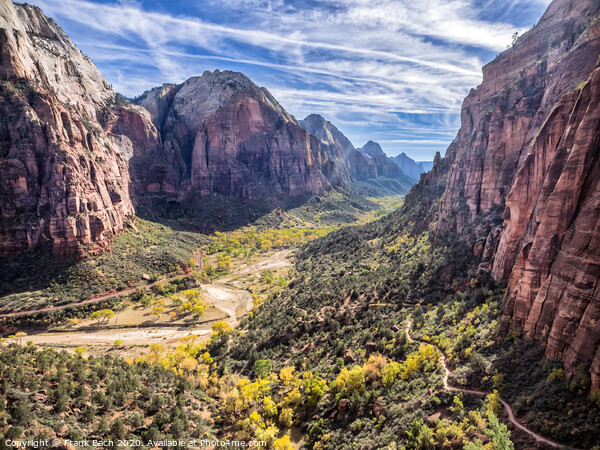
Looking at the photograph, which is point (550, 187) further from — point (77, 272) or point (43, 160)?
point (43, 160)

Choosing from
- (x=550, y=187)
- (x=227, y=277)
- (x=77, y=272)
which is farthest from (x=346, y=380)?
(x=77, y=272)

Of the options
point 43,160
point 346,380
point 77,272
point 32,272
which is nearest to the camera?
point 346,380

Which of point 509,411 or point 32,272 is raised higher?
point 509,411

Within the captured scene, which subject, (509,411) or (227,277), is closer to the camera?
(509,411)

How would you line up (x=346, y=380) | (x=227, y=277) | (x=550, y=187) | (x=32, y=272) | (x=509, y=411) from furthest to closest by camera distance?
1. (x=227, y=277)
2. (x=32, y=272)
3. (x=346, y=380)
4. (x=550, y=187)
5. (x=509, y=411)

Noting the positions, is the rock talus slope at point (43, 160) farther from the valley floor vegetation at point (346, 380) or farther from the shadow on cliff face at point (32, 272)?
the valley floor vegetation at point (346, 380)

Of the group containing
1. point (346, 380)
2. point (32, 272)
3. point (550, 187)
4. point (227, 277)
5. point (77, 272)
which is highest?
point (550, 187)
